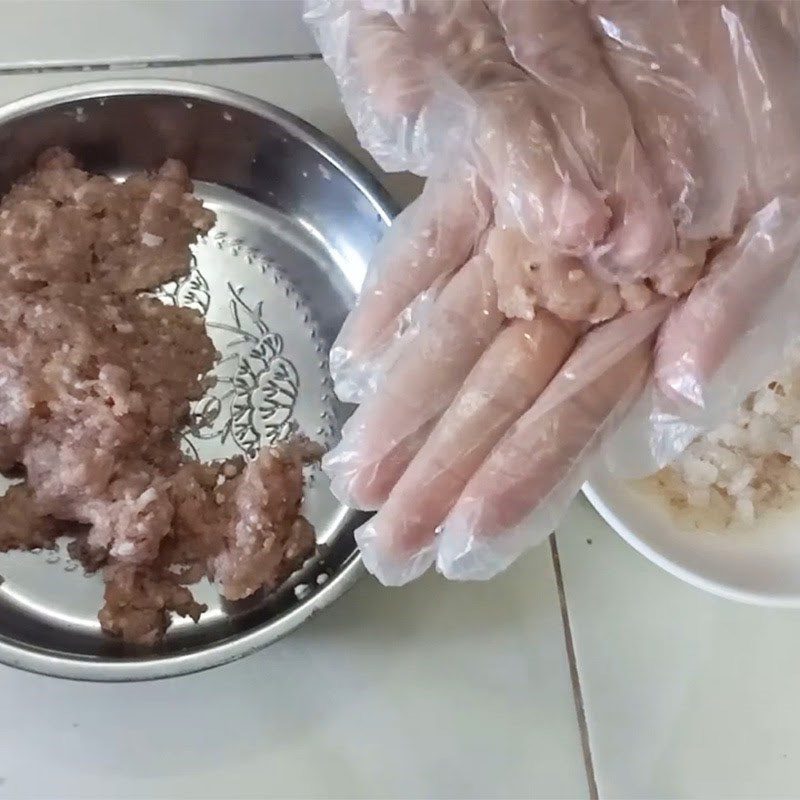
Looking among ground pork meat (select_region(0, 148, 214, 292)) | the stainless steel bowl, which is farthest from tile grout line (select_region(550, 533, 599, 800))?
ground pork meat (select_region(0, 148, 214, 292))

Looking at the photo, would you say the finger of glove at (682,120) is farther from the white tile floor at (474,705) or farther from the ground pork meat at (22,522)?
the ground pork meat at (22,522)

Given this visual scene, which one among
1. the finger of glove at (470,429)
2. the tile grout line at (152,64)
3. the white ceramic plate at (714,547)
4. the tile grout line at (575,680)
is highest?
the tile grout line at (152,64)

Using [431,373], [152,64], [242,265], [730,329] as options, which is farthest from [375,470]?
[152,64]

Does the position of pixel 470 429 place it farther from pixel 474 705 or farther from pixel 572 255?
pixel 474 705

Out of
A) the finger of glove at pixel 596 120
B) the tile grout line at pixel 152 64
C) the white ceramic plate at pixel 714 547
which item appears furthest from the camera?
the tile grout line at pixel 152 64

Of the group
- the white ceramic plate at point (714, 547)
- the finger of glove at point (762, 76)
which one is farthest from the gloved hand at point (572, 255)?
the white ceramic plate at point (714, 547)

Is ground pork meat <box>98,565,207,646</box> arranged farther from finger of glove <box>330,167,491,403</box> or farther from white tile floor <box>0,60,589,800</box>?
finger of glove <box>330,167,491,403</box>
